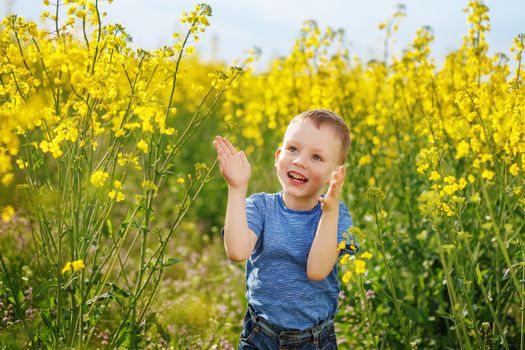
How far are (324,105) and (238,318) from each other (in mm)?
1405

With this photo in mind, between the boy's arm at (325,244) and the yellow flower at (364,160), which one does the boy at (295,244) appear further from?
the yellow flower at (364,160)

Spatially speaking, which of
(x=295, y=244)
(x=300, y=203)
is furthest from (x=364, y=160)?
(x=295, y=244)

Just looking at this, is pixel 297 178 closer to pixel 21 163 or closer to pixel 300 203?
pixel 300 203

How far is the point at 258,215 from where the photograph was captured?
2441 mm

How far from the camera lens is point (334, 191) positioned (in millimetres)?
2131

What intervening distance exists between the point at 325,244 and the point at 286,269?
225mm

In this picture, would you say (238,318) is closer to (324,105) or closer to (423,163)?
(324,105)

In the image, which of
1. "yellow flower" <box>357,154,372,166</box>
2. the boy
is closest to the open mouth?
the boy

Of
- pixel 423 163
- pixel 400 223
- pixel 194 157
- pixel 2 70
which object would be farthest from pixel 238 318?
pixel 194 157

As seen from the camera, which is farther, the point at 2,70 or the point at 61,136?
the point at 2,70

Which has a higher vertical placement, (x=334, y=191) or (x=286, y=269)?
(x=334, y=191)

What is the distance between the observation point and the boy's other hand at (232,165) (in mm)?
2256

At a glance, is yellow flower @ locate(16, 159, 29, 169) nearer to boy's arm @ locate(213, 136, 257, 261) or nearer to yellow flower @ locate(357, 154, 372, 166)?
boy's arm @ locate(213, 136, 257, 261)

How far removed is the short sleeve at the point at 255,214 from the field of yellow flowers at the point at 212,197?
18 centimetres
